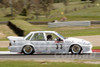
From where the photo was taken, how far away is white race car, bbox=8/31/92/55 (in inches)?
515

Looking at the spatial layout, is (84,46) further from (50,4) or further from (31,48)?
(50,4)

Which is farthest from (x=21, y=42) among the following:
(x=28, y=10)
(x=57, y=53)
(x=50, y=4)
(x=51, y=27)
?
(x=28, y=10)

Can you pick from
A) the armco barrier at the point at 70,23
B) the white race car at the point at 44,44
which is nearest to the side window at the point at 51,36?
the white race car at the point at 44,44

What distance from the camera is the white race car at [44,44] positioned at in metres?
13.1

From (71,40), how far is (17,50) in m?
3.18

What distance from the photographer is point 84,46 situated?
12.9 m

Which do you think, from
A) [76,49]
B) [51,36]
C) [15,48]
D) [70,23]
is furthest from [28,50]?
[70,23]

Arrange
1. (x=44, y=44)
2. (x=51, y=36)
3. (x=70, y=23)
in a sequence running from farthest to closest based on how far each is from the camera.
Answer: (x=70, y=23) → (x=51, y=36) → (x=44, y=44)

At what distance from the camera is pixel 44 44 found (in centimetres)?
1336

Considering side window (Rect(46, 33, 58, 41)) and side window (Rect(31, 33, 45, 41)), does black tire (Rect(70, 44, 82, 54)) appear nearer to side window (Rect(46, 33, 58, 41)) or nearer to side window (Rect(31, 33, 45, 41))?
side window (Rect(46, 33, 58, 41))

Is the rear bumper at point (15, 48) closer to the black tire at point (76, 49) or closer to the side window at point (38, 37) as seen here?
the side window at point (38, 37)

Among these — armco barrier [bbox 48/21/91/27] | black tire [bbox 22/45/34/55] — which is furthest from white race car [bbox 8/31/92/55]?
armco barrier [bbox 48/21/91/27]

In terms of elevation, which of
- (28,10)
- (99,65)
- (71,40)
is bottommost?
(99,65)

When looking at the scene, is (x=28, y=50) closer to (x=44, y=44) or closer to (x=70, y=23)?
(x=44, y=44)
